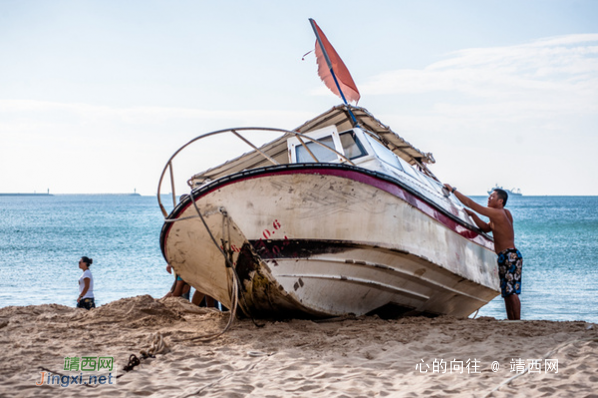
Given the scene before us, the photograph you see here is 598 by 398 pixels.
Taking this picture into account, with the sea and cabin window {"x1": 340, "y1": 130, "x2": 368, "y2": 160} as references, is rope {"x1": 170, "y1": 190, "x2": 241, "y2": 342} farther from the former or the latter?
the sea

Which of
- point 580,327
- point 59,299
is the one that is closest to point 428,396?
point 580,327

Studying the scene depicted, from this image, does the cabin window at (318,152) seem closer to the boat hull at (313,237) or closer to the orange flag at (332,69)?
the boat hull at (313,237)

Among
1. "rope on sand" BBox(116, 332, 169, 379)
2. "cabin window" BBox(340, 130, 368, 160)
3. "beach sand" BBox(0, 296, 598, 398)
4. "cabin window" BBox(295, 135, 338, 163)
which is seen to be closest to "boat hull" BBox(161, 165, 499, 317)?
"beach sand" BBox(0, 296, 598, 398)

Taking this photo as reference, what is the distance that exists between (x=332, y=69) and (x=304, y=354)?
5.24m

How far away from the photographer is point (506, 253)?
260 inches

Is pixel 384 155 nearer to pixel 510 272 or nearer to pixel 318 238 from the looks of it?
pixel 318 238

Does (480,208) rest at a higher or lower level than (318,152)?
lower

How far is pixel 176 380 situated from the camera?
→ 14.0ft

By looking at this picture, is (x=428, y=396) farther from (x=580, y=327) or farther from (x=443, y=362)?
(x=580, y=327)

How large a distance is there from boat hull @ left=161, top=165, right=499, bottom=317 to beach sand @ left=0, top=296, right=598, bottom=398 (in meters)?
0.33

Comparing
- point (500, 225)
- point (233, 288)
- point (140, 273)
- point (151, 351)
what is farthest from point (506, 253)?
point (140, 273)

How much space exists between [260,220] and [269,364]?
1.52 metres

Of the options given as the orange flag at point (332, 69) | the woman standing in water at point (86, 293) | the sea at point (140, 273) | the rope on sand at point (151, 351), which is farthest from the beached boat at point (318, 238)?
the sea at point (140, 273)

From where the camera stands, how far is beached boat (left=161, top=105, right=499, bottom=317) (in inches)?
220
